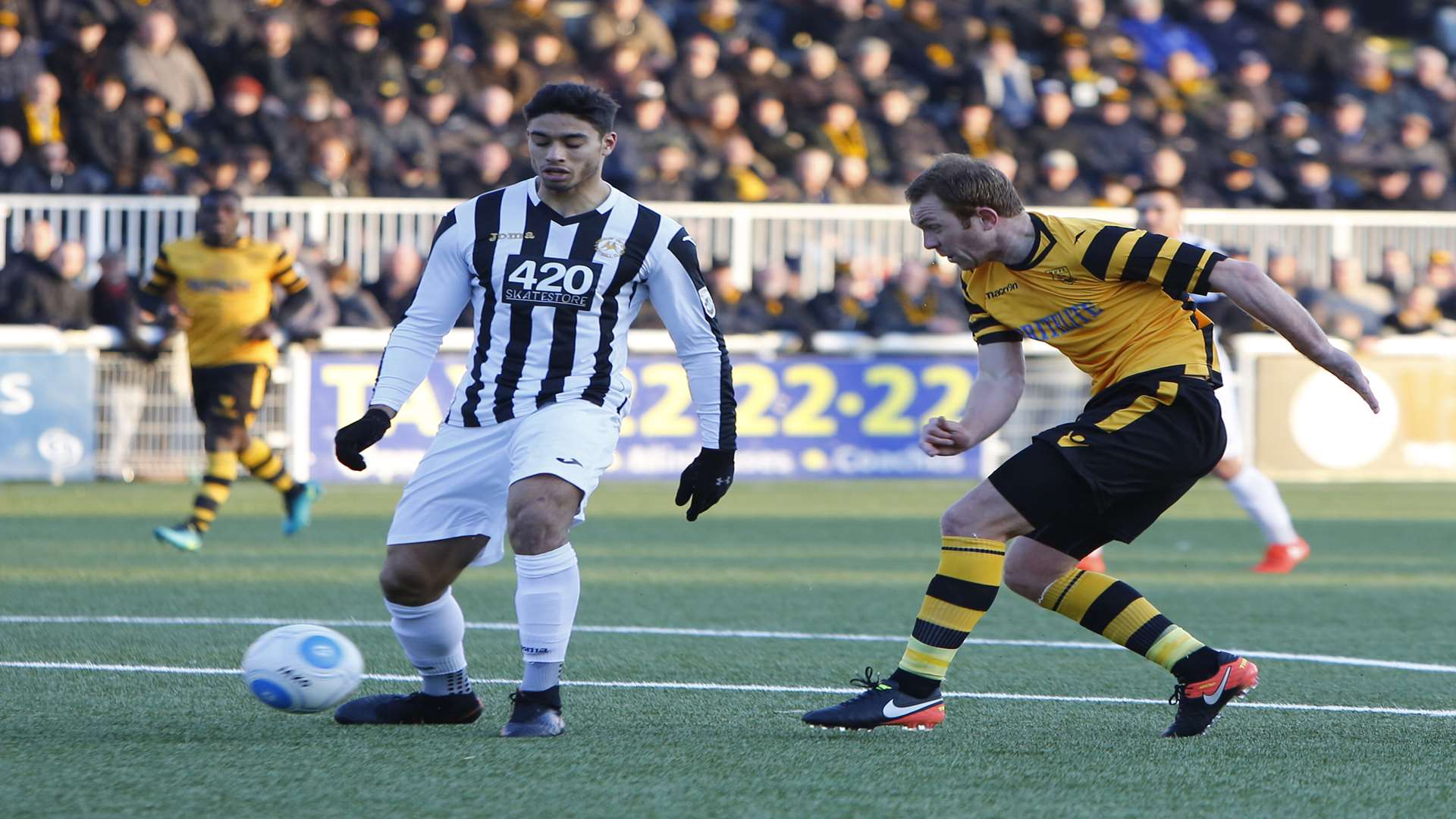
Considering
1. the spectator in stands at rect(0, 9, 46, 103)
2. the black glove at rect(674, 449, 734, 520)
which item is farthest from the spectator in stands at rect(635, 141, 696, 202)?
the black glove at rect(674, 449, 734, 520)

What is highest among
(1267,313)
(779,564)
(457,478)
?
(1267,313)

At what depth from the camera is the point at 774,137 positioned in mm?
17719

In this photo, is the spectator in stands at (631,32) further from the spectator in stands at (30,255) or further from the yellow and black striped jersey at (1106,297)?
the yellow and black striped jersey at (1106,297)

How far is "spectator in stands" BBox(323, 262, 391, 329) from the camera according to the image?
15.3 m

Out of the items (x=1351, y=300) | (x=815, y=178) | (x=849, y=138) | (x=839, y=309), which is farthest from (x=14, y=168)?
(x=1351, y=300)

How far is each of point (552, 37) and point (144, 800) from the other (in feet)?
47.1

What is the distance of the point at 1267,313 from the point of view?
4781mm

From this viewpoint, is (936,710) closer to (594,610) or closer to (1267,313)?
(1267,313)

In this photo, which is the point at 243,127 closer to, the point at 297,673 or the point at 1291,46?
the point at 1291,46

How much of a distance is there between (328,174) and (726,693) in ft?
36.7

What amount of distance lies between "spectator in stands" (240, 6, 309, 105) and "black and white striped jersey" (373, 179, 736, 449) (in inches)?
476

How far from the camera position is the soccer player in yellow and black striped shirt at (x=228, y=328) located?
11.1 m

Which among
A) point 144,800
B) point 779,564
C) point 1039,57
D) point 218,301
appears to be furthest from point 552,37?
point 144,800

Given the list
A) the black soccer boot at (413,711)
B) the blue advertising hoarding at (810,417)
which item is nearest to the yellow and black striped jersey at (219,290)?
the blue advertising hoarding at (810,417)
